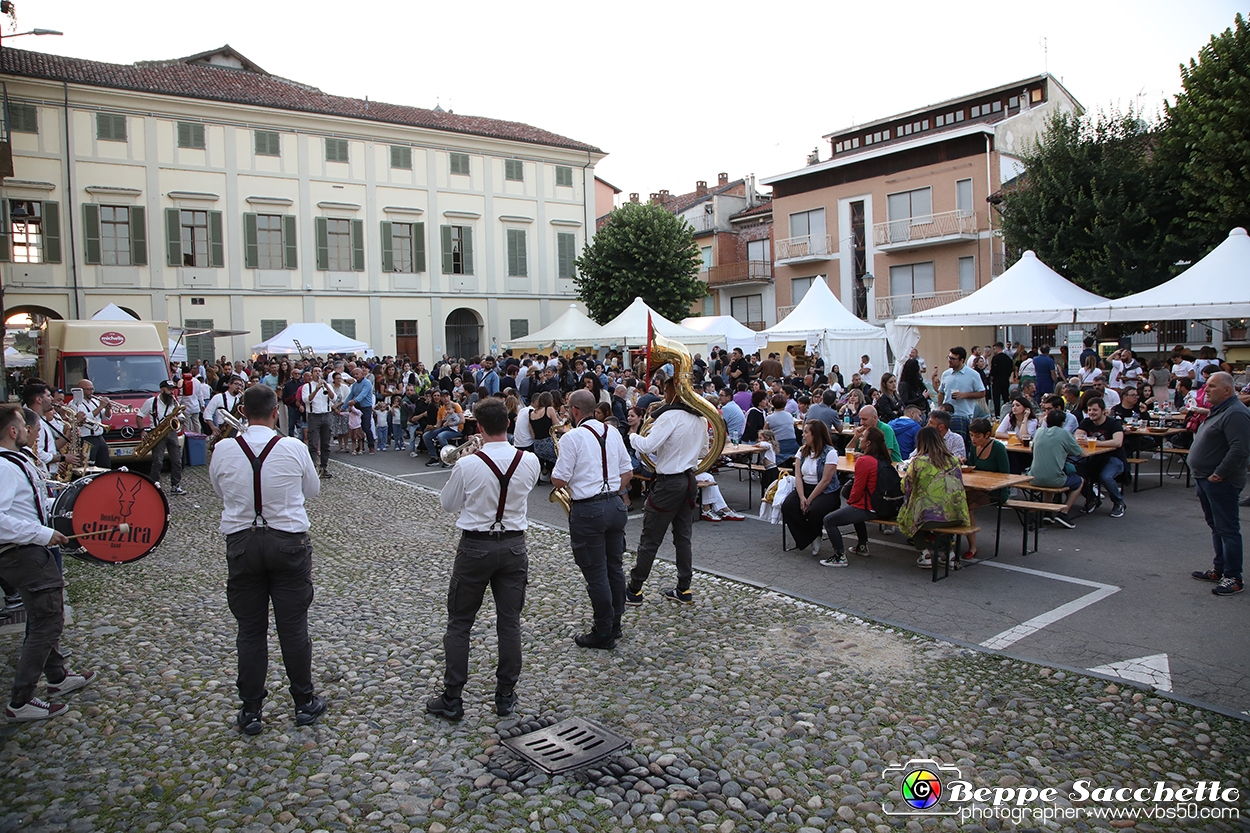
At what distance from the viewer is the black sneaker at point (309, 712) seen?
4398mm

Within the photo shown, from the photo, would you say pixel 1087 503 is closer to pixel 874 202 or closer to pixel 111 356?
pixel 111 356

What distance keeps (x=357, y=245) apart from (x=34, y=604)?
30.4 m

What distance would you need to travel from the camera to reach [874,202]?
1320 inches

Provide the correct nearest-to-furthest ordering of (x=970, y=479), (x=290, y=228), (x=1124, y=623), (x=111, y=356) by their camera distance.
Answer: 1. (x=1124, y=623)
2. (x=970, y=479)
3. (x=111, y=356)
4. (x=290, y=228)

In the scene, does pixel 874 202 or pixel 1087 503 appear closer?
pixel 1087 503

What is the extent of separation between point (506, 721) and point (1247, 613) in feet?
17.0

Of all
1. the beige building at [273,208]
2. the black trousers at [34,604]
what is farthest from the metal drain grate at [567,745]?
the beige building at [273,208]

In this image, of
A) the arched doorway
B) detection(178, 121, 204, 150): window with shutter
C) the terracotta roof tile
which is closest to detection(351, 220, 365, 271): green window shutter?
the terracotta roof tile

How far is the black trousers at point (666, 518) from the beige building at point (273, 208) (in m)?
26.1

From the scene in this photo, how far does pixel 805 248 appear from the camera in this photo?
3631cm

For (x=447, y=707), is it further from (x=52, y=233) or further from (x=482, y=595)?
(x=52, y=233)

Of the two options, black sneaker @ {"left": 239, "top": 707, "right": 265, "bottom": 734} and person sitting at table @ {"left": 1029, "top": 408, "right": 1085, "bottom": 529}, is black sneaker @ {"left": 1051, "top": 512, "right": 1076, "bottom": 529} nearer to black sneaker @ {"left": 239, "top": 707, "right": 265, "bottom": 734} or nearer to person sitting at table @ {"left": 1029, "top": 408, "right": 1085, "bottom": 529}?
person sitting at table @ {"left": 1029, "top": 408, "right": 1085, "bottom": 529}

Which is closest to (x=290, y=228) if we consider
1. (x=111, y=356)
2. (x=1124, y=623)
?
(x=111, y=356)

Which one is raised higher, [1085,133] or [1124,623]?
[1085,133]
